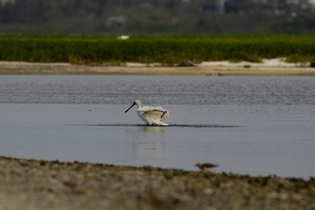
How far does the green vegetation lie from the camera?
4425 centimetres

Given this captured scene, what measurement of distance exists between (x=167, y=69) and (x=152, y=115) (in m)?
21.7

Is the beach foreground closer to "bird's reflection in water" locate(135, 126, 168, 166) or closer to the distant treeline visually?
"bird's reflection in water" locate(135, 126, 168, 166)

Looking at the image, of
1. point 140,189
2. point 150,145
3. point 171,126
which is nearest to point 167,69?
point 171,126

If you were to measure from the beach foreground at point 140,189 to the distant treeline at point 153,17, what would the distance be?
82.1m

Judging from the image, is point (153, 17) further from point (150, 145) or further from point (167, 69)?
point (150, 145)

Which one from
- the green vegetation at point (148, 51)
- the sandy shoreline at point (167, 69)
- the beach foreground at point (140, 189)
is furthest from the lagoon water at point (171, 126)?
the green vegetation at point (148, 51)

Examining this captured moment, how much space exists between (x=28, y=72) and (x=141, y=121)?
2036cm

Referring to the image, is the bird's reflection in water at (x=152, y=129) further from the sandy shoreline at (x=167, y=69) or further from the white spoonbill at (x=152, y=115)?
the sandy shoreline at (x=167, y=69)

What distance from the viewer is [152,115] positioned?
61.4 feet

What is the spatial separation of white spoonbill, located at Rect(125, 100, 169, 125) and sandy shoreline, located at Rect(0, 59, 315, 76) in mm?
20352

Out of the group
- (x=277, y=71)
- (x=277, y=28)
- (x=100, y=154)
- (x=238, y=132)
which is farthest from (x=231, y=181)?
(x=277, y=28)

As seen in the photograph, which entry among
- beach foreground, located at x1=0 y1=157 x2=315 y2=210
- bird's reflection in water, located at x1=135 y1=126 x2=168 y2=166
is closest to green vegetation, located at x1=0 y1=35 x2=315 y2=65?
bird's reflection in water, located at x1=135 y1=126 x2=168 y2=166

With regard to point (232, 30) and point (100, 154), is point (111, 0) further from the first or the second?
point (100, 154)

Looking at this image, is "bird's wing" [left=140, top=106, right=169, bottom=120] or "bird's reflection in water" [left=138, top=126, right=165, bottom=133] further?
"bird's wing" [left=140, top=106, right=169, bottom=120]
